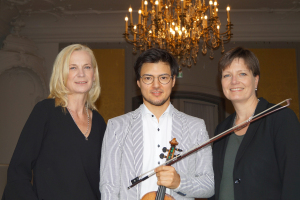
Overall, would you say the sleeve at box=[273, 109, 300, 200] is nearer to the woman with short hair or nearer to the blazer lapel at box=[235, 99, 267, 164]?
the woman with short hair

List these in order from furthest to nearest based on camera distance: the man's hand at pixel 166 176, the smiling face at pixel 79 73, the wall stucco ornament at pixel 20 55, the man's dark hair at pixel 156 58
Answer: the wall stucco ornament at pixel 20 55 < the smiling face at pixel 79 73 < the man's dark hair at pixel 156 58 < the man's hand at pixel 166 176

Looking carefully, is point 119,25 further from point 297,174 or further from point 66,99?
point 297,174

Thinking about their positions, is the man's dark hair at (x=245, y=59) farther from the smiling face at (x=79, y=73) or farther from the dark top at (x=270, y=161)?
the smiling face at (x=79, y=73)

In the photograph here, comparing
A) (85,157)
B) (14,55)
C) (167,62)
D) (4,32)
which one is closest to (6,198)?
(85,157)

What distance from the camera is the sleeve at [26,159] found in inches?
65.4

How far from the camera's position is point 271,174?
5.33ft

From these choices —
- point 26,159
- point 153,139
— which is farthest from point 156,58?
point 26,159

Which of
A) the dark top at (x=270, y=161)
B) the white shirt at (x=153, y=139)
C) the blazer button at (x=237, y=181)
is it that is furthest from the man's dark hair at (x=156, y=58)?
the blazer button at (x=237, y=181)

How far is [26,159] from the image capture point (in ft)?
5.66

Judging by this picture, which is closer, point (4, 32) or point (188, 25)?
point (188, 25)

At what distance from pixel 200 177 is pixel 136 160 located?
0.38 metres

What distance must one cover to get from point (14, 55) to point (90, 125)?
4167 mm

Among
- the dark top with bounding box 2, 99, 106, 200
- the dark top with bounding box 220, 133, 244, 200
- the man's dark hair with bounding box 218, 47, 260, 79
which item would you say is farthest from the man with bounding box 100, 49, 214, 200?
the man's dark hair with bounding box 218, 47, 260, 79

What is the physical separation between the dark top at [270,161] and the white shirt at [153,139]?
447 millimetres
